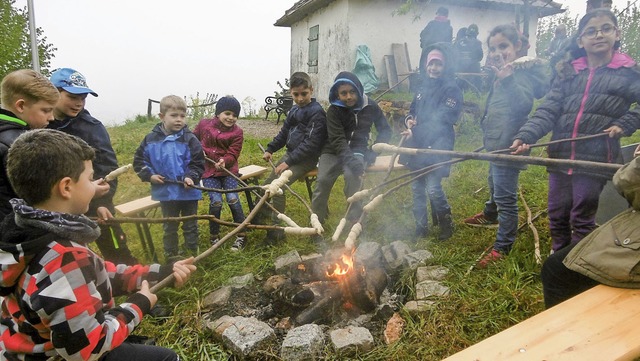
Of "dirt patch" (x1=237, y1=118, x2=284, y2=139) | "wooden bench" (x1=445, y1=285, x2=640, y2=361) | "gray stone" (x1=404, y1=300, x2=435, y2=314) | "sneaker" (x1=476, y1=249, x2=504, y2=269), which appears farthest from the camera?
"dirt patch" (x1=237, y1=118, x2=284, y2=139)

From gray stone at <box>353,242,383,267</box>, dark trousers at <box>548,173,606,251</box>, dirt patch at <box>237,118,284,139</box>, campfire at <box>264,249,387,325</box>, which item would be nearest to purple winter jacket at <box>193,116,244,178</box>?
campfire at <box>264,249,387,325</box>

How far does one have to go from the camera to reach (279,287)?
10.7ft

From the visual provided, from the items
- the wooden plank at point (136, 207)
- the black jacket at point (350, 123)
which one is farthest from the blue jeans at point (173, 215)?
the black jacket at point (350, 123)

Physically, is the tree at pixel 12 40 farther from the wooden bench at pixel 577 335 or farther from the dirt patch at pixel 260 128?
the wooden bench at pixel 577 335

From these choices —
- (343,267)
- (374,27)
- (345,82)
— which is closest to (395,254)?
(343,267)

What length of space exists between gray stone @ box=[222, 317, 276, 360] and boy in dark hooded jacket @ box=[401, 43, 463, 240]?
8.03ft

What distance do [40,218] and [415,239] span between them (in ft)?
12.6

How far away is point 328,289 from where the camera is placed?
321cm

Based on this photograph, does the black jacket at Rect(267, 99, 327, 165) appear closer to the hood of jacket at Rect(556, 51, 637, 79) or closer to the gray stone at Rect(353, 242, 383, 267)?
the gray stone at Rect(353, 242, 383, 267)

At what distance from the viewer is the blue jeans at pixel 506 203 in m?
3.57

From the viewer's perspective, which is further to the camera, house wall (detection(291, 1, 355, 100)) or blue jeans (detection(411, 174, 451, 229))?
house wall (detection(291, 1, 355, 100))

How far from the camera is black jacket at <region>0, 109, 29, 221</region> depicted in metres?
2.19

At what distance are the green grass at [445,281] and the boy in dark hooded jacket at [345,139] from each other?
23.0 inches

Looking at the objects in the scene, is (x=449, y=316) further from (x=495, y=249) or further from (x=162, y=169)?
(x=162, y=169)
